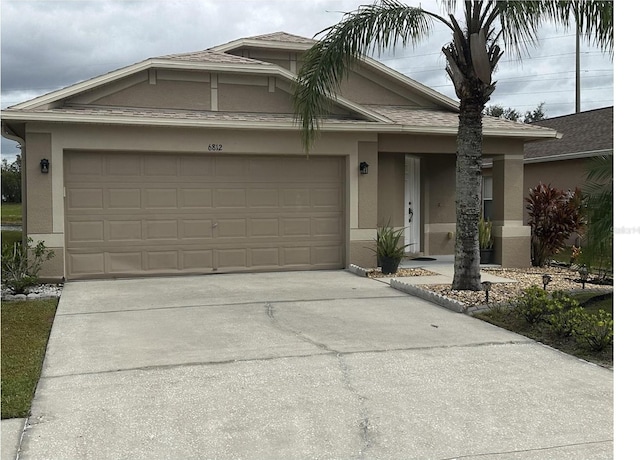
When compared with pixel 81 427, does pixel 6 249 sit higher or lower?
higher

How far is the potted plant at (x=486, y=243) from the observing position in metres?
14.4

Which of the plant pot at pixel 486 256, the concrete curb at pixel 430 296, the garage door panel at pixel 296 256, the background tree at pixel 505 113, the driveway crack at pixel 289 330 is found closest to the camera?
the driveway crack at pixel 289 330

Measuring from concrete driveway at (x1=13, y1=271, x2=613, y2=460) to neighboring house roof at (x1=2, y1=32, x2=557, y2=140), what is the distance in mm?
3903

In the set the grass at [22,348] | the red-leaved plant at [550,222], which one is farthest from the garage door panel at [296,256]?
the red-leaved plant at [550,222]

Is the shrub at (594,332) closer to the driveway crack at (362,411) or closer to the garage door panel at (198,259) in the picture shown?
the driveway crack at (362,411)

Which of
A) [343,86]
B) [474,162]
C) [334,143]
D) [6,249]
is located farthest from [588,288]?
[6,249]

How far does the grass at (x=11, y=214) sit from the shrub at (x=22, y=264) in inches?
905

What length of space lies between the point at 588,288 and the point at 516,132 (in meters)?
4.33

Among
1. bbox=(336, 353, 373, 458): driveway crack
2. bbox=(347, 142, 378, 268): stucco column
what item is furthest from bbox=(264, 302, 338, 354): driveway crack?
bbox=(347, 142, 378, 268): stucco column

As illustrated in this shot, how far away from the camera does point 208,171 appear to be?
40.8 feet

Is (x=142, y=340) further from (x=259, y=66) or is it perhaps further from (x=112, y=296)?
(x=259, y=66)

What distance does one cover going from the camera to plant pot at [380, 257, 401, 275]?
12.4 m

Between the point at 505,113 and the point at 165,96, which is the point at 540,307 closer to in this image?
the point at 165,96

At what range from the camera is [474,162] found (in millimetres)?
10055
